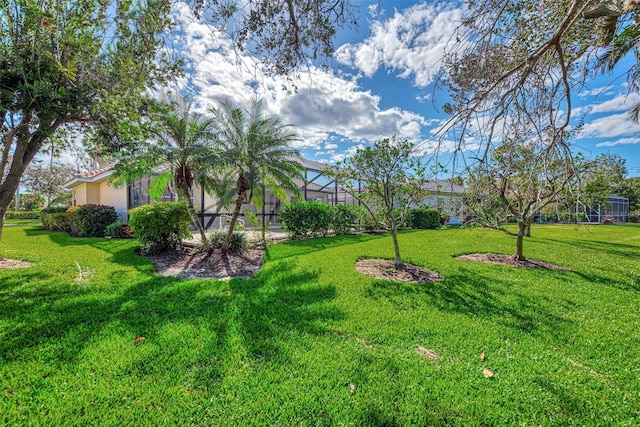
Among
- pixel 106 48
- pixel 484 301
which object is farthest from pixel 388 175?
pixel 106 48

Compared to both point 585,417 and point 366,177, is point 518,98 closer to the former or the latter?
point 585,417

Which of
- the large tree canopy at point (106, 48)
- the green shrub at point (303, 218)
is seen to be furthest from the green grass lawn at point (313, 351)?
the green shrub at point (303, 218)

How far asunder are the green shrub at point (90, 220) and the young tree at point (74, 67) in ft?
19.4

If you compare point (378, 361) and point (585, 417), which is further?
point (378, 361)

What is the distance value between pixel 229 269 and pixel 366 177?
4516 millimetres

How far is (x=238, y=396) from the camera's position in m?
2.36

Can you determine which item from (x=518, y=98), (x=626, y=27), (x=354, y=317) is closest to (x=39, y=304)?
(x=354, y=317)

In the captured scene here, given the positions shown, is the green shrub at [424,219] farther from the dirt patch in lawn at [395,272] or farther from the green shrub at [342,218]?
the dirt patch in lawn at [395,272]

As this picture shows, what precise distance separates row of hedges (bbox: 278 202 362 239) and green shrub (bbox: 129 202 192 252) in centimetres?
437

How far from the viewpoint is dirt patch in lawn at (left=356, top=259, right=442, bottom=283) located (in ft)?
20.5

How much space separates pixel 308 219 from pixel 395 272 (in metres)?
6.57

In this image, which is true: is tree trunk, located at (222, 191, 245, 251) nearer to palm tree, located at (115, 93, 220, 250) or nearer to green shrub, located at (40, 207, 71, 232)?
palm tree, located at (115, 93, 220, 250)

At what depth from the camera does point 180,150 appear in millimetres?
8250

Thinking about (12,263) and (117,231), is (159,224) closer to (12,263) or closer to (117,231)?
(12,263)
